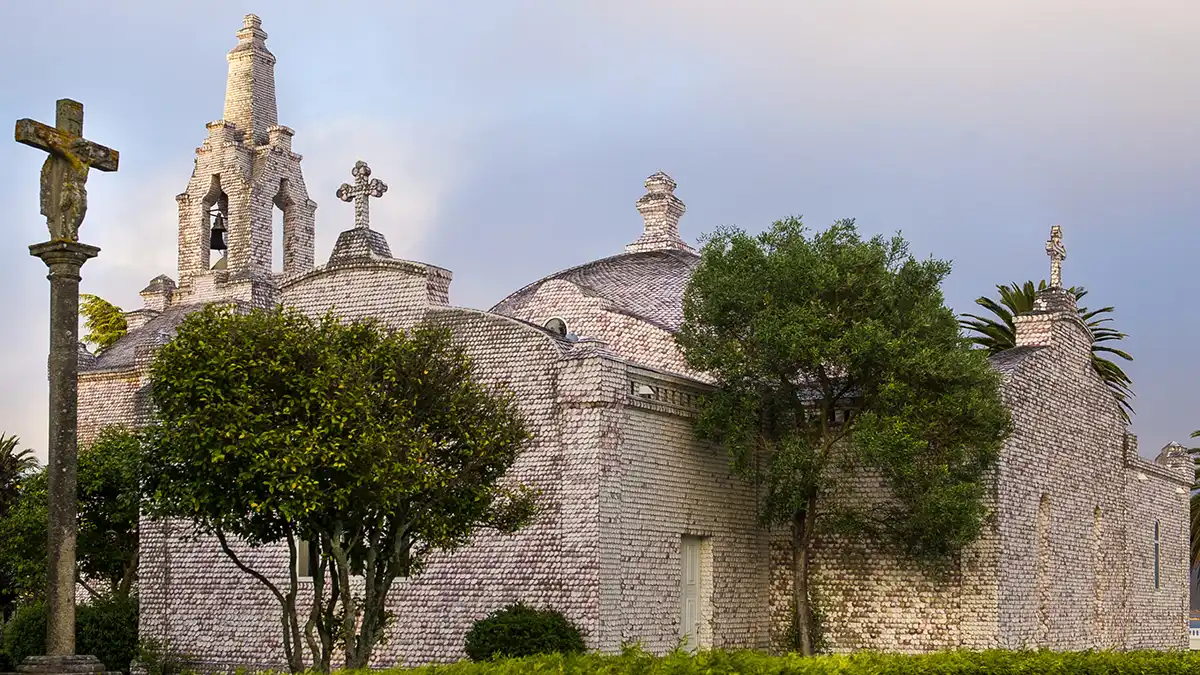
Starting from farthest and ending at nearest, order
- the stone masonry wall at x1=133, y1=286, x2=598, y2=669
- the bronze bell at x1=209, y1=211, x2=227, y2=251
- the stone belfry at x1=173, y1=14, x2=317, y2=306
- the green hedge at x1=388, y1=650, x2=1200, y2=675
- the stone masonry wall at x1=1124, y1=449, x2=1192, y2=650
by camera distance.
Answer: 1. the bronze bell at x1=209, y1=211, x2=227, y2=251
2. the stone belfry at x1=173, y1=14, x2=317, y2=306
3. the stone masonry wall at x1=1124, y1=449, x2=1192, y2=650
4. the stone masonry wall at x1=133, y1=286, x2=598, y2=669
5. the green hedge at x1=388, y1=650, x2=1200, y2=675

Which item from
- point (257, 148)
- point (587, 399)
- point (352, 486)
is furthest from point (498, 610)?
point (257, 148)

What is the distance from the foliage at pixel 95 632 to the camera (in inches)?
1057

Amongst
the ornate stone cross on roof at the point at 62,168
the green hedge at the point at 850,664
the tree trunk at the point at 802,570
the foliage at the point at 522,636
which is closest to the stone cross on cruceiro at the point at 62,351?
the ornate stone cross on roof at the point at 62,168

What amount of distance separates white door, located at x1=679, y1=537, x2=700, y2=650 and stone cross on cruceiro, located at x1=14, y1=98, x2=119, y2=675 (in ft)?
36.2

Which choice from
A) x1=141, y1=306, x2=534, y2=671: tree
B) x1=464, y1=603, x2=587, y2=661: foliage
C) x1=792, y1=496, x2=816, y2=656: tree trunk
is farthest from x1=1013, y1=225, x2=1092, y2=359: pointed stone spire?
x1=141, y1=306, x2=534, y2=671: tree

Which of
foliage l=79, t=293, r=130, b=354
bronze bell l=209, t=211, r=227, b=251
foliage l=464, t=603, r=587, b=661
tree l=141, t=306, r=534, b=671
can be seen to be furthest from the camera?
foliage l=79, t=293, r=130, b=354

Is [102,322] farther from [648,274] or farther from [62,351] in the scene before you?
[62,351]

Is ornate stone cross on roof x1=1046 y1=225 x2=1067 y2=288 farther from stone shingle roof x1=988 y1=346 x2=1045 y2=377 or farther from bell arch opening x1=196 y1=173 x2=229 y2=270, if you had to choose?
bell arch opening x1=196 y1=173 x2=229 y2=270

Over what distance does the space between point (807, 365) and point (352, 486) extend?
9.43 meters

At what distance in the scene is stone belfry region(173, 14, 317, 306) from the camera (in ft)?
120

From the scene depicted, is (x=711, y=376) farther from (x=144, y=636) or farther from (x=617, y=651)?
(x=144, y=636)

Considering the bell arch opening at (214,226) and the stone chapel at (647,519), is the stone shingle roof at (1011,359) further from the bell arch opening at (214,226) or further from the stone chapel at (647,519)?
the bell arch opening at (214,226)

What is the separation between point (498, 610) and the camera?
23438mm

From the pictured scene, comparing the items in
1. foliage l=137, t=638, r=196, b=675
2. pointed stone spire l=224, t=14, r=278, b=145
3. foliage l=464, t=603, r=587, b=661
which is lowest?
foliage l=137, t=638, r=196, b=675
